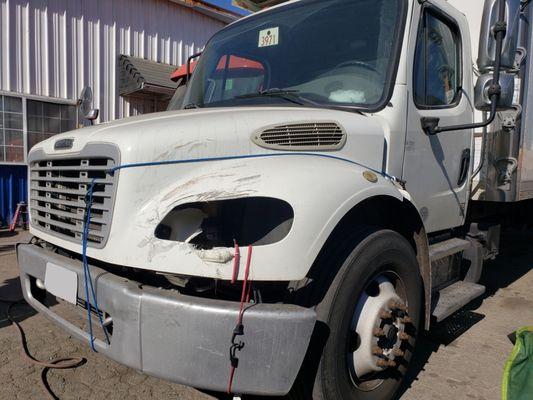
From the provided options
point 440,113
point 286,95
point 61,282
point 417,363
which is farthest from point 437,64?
point 61,282

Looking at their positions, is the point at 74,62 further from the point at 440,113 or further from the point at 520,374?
the point at 520,374

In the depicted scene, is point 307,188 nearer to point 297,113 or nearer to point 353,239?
point 353,239

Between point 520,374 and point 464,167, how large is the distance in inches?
64.3

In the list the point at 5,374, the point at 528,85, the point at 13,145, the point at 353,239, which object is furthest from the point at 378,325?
the point at 13,145

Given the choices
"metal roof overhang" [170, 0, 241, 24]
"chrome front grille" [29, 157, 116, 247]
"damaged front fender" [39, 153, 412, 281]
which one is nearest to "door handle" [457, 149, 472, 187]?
"damaged front fender" [39, 153, 412, 281]

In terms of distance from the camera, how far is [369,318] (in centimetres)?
239

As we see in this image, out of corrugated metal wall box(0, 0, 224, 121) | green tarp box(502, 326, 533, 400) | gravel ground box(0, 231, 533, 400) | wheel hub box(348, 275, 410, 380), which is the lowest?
gravel ground box(0, 231, 533, 400)

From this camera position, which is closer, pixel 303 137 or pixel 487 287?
pixel 303 137

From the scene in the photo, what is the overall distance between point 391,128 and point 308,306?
1284mm

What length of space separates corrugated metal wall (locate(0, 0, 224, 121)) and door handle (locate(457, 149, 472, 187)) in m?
7.42

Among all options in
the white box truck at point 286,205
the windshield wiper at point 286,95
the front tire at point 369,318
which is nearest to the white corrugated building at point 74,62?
the white box truck at point 286,205

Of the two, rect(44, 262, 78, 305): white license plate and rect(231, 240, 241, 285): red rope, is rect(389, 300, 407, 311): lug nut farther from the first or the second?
rect(44, 262, 78, 305): white license plate

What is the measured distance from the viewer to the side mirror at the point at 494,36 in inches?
109

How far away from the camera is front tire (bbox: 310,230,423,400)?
2.13 metres
